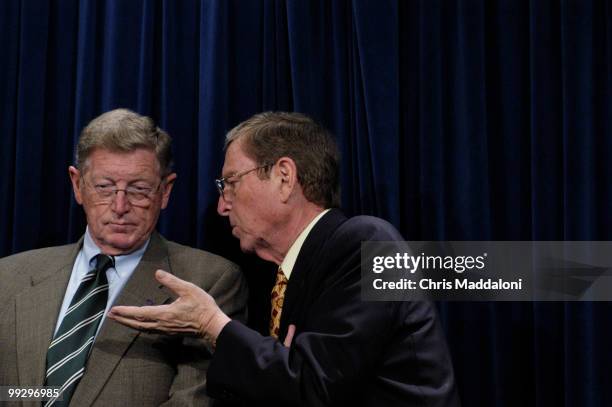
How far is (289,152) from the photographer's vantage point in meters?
1.73

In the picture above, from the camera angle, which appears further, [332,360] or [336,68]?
[336,68]

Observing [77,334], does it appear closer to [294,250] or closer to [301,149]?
[294,250]

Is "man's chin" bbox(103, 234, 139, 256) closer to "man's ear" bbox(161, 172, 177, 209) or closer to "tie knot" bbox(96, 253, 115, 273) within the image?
"tie knot" bbox(96, 253, 115, 273)

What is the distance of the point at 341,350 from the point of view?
1.40 metres

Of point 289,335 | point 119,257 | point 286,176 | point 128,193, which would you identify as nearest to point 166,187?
point 128,193

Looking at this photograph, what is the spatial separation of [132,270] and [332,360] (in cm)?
70

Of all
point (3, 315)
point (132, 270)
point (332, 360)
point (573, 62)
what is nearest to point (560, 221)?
point (573, 62)

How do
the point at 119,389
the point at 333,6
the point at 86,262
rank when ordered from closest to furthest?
the point at 119,389 < the point at 86,262 < the point at 333,6

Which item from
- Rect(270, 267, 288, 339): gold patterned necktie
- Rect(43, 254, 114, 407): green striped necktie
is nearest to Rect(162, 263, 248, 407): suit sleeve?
Rect(270, 267, 288, 339): gold patterned necktie

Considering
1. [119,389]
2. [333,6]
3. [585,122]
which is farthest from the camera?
[333,6]

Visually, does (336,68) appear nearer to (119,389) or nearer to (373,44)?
(373,44)

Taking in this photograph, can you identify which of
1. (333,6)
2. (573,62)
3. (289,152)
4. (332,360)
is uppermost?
(333,6)

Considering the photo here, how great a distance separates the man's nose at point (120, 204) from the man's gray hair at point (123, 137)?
0.12 metres

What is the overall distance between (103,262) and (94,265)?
50 millimetres
